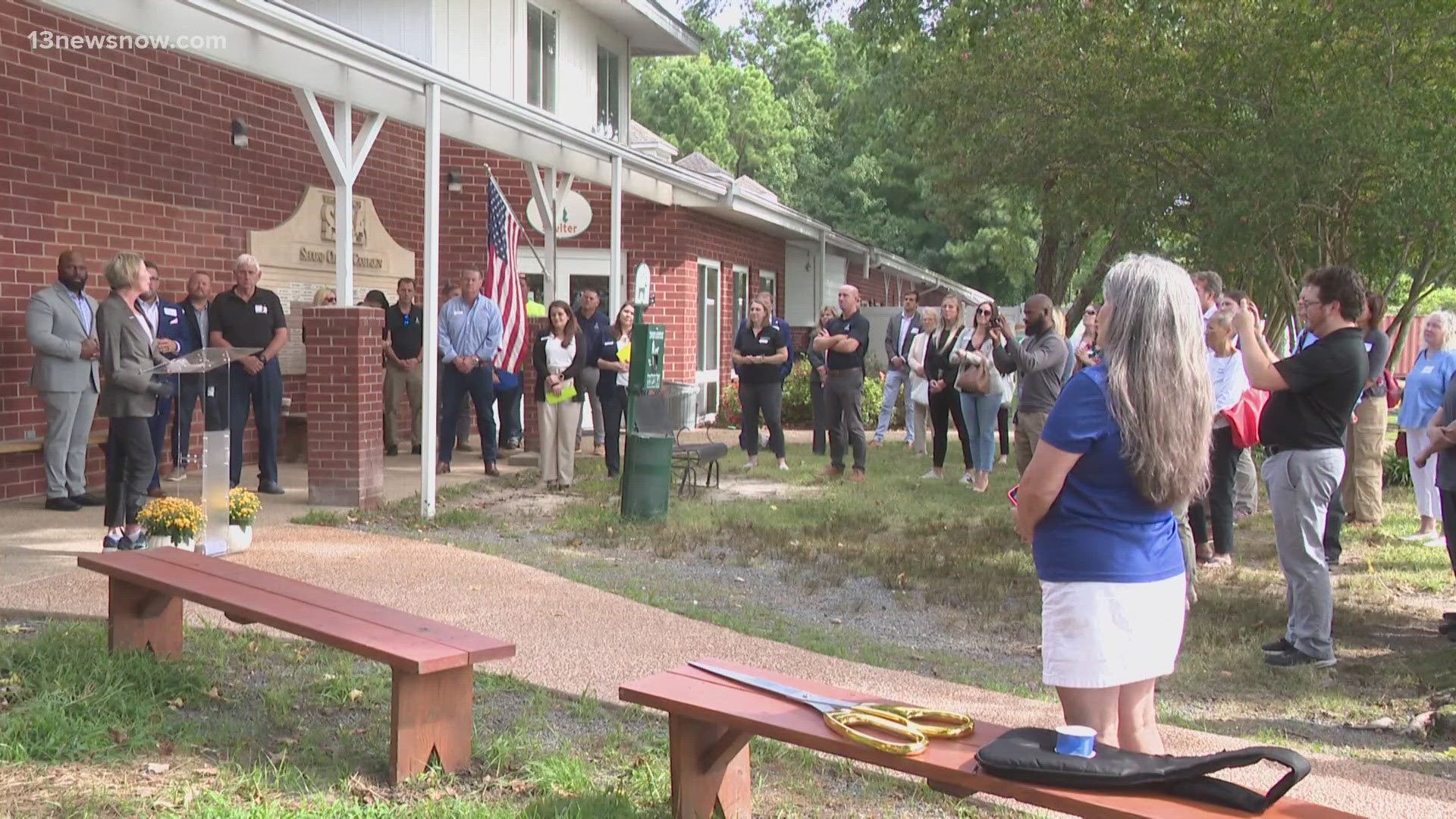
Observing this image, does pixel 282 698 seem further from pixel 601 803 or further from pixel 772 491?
pixel 772 491

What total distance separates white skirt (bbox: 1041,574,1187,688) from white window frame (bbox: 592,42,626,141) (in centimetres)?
1665

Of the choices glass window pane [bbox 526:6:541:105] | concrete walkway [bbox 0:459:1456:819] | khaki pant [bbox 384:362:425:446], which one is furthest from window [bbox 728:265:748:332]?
concrete walkway [bbox 0:459:1456:819]

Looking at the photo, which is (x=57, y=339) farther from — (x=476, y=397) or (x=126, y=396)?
(x=476, y=397)

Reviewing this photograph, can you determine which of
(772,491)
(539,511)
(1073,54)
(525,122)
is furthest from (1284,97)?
(539,511)

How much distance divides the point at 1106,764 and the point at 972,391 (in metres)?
9.48

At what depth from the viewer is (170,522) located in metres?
7.29

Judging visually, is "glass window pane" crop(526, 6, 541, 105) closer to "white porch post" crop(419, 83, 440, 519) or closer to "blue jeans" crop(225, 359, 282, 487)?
"white porch post" crop(419, 83, 440, 519)

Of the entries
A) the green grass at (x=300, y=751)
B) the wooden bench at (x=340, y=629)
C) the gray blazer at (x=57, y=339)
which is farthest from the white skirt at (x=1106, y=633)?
the gray blazer at (x=57, y=339)

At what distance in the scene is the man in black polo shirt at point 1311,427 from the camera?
6.21m

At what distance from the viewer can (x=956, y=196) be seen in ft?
88.4

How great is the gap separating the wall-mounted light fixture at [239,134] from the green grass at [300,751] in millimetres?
7251

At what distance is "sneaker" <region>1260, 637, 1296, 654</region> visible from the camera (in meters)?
6.79

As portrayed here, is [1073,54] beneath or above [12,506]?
above

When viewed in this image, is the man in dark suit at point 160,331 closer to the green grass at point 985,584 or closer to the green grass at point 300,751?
the green grass at point 985,584
